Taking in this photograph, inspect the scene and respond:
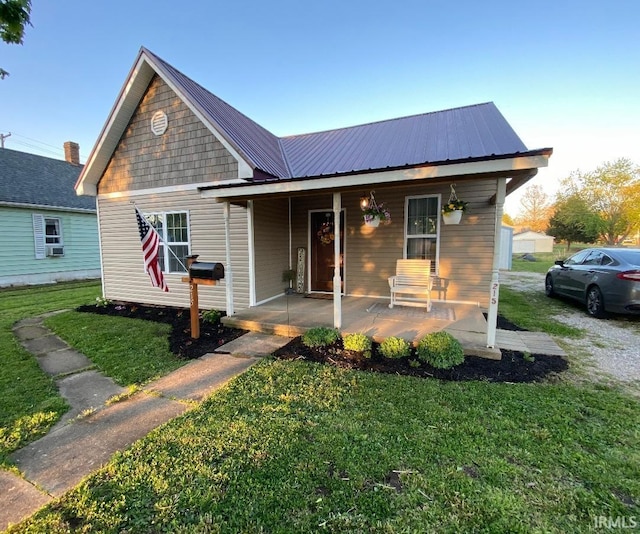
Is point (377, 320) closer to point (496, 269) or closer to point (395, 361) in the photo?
point (395, 361)

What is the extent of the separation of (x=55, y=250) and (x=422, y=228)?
14517 millimetres

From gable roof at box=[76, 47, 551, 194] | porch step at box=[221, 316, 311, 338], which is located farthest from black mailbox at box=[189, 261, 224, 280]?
gable roof at box=[76, 47, 551, 194]

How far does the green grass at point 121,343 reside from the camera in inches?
156

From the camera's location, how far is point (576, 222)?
1054 inches

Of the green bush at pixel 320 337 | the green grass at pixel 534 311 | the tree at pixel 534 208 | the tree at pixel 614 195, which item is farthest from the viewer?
the tree at pixel 534 208

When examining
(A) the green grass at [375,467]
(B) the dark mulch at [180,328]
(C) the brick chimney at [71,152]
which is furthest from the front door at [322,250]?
(C) the brick chimney at [71,152]

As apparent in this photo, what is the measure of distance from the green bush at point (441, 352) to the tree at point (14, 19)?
6.36 metres

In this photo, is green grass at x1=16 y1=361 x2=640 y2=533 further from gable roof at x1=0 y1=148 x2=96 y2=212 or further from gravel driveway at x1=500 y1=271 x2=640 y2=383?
gable roof at x1=0 y1=148 x2=96 y2=212

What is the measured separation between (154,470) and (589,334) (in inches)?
265

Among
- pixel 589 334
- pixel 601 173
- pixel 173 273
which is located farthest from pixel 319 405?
pixel 601 173

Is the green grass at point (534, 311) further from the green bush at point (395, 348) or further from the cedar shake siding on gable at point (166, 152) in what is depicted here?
the cedar shake siding on gable at point (166, 152)

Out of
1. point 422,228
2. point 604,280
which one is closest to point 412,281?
point 422,228

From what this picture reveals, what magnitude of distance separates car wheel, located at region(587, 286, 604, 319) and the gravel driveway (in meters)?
0.14

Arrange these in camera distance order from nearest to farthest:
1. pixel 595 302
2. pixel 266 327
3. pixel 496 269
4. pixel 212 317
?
1. pixel 496 269
2. pixel 266 327
3. pixel 212 317
4. pixel 595 302
